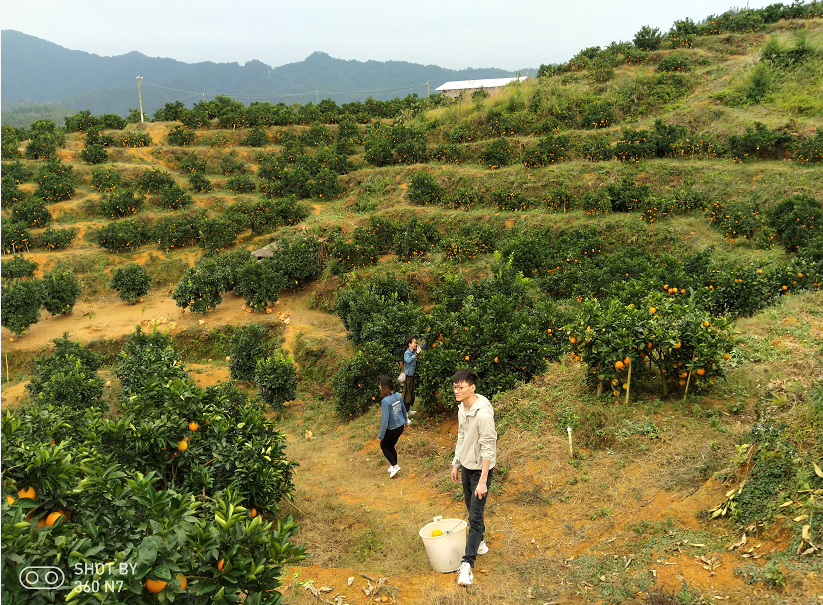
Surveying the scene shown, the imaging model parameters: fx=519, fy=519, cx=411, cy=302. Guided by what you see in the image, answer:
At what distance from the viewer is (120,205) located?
21.1 meters

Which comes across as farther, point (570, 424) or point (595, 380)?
point (595, 380)

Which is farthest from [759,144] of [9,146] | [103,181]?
[9,146]

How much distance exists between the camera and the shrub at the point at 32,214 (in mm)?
20094

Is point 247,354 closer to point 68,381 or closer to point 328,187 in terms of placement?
point 68,381

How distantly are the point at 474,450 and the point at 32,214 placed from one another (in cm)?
2267

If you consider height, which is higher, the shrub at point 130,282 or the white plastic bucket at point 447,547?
the white plastic bucket at point 447,547

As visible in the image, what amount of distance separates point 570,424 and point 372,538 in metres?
2.45

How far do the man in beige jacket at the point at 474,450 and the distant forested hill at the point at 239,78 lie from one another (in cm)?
11379

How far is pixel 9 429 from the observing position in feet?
11.0

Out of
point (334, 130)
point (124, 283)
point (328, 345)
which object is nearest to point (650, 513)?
point (328, 345)

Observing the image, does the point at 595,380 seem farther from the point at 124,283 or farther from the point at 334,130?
the point at 334,130

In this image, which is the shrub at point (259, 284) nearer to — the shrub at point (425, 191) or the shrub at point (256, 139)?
the shrub at point (425, 191)

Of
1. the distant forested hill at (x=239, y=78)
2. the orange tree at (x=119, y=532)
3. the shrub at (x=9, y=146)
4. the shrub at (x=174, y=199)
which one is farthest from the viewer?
the distant forested hill at (x=239, y=78)

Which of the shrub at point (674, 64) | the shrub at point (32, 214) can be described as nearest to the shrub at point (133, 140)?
the shrub at point (32, 214)
